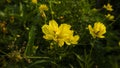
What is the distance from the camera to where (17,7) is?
10.2 feet

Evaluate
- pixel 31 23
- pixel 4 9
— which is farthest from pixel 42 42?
pixel 4 9

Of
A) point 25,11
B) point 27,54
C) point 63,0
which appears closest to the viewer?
point 27,54

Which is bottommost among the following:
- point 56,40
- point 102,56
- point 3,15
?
point 102,56

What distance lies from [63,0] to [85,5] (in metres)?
0.25

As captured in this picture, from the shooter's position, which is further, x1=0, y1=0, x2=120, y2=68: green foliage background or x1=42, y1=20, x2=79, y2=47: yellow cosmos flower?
x1=0, y1=0, x2=120, y2=68: green foliage background

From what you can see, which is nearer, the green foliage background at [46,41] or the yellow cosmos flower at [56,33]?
the yellow cosmos flower at [56,33]

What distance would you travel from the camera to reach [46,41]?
2605 millimetres

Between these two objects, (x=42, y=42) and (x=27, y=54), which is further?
(x=42, y=42)

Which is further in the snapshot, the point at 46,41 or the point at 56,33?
the point at 46,41

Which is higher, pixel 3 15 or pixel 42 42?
pixel 3 15

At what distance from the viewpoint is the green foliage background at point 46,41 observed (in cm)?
216

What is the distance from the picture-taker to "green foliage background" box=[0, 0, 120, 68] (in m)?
2.16

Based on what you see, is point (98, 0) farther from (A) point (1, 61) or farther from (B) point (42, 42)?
(A) point (1, 61)

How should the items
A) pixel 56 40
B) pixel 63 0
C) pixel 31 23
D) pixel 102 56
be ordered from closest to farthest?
pixel 56 40, pixel 102 56, pixel 31 23, pixel 63 0
